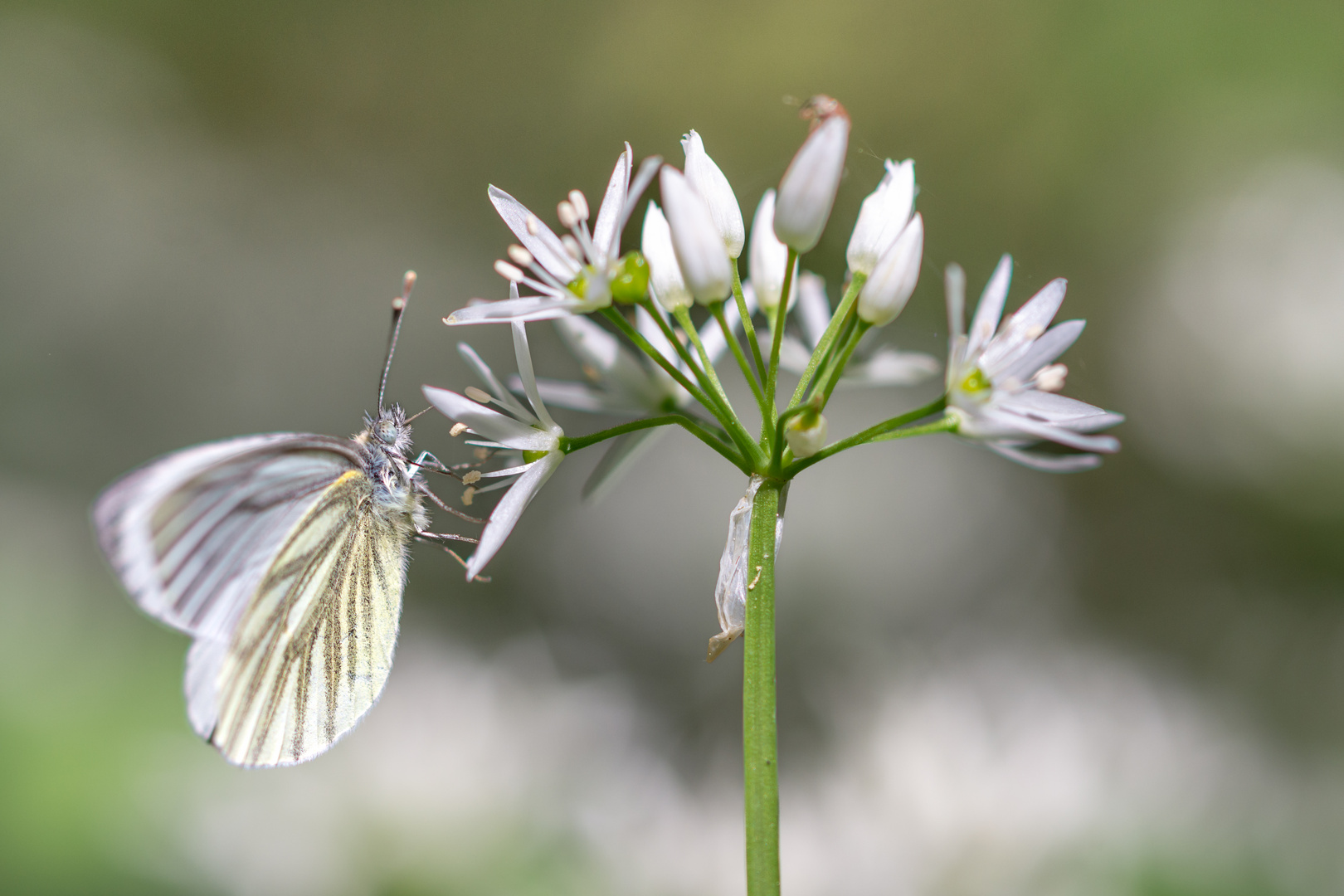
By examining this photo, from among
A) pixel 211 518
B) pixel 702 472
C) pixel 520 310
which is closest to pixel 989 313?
pixel 520 310

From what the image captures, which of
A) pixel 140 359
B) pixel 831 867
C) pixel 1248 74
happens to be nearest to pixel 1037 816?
pixel 831 867

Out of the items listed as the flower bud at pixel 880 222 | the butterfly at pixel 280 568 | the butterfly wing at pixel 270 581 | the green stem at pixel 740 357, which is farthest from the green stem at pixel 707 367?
the butterfly wing at pixel 270 581

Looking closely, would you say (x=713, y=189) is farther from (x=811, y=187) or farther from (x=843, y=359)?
(x=843, y=359)

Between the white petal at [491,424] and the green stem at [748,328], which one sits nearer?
the green stem at [748,328]

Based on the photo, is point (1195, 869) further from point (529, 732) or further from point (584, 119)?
point (584, 119)

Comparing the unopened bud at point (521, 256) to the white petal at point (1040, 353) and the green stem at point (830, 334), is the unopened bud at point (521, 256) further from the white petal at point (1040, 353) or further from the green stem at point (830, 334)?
the white petal at point (1040, 353)
